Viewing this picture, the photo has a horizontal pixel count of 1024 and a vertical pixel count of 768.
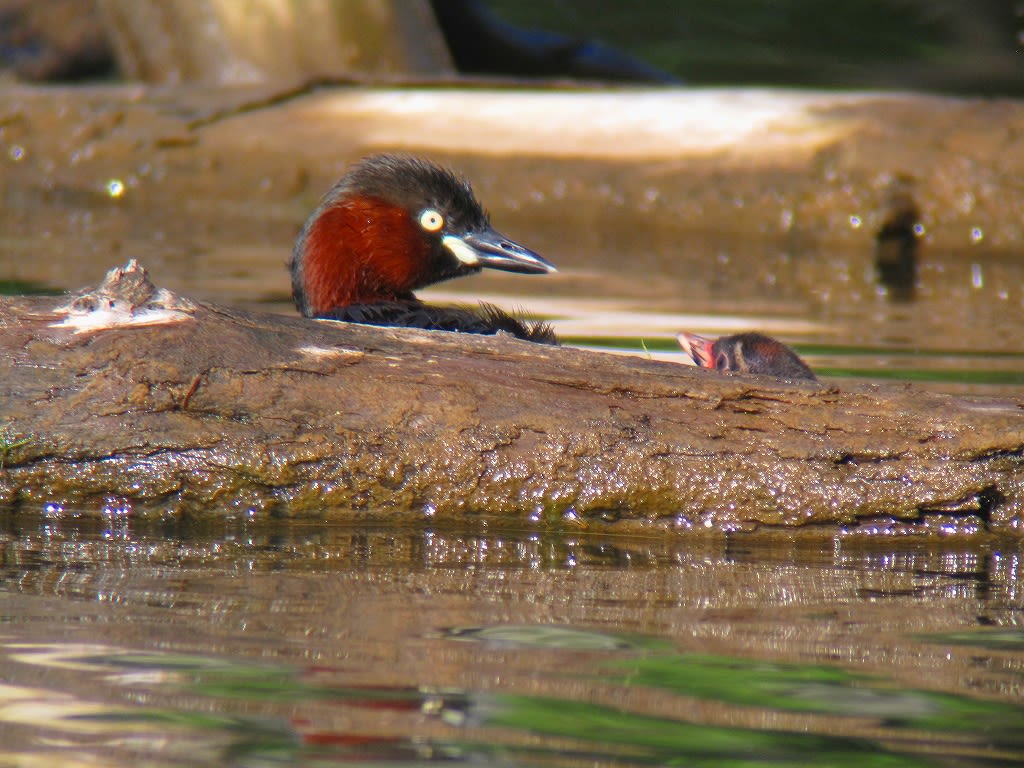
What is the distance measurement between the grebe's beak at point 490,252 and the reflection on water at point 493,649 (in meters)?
1.81

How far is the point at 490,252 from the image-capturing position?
5602 millimetres

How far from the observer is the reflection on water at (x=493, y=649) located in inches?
92.7

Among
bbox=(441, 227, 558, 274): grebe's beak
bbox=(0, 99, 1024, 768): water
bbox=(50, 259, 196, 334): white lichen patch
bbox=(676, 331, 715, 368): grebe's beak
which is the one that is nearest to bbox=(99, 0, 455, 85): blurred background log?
bbox=(441, 227, 558, 274): grebe's beak

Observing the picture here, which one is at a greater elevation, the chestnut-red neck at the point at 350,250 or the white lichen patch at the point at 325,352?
the chestnut-red neck at the point at 350,250

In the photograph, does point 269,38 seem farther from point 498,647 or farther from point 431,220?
point 498,647

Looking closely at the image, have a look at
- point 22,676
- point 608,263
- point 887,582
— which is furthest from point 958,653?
point 608,263

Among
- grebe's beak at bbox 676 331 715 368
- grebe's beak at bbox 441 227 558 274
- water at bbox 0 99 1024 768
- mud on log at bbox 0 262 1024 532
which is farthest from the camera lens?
grebe's beak at bbox 441 227 558 274

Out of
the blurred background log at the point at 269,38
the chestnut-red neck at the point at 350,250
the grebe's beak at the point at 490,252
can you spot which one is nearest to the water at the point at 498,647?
the chestnut-red neck at the point at 350,250

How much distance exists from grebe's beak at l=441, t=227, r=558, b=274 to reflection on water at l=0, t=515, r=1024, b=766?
1812 mm

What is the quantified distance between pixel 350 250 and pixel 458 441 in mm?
1605

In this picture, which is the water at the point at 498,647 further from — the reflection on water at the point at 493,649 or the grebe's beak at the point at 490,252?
the grebe's beak at the point at 490,252

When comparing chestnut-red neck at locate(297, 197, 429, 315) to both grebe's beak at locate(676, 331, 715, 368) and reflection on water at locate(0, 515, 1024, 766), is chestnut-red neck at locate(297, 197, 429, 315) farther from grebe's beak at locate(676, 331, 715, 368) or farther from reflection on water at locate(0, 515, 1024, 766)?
reflection on water at locate(0, 515, 1024, 766)

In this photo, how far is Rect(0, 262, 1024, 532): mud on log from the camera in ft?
12.9

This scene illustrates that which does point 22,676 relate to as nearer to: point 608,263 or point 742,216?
point 608,263
